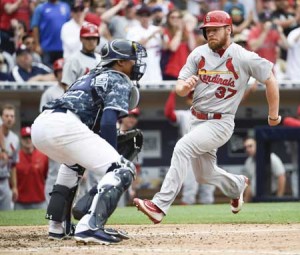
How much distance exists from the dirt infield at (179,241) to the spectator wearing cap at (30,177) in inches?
186

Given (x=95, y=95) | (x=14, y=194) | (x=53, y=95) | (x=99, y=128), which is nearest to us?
(x=95, y=95)

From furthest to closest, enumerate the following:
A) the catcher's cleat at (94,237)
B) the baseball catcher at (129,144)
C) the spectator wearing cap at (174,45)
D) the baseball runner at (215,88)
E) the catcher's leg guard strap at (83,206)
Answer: the spectator wearing cap at (174,45) < the baseball runner at (215,88) < the baseball catcher at (129,144) < the catcher's leg guard strap at (83,206) < the catcher's cleat at (94,237)

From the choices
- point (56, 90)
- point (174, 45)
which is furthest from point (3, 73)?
point (174, 45)

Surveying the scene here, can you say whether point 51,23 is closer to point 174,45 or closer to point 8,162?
point 174,45

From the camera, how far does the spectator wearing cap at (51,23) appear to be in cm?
1487

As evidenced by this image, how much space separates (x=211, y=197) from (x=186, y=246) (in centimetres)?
749

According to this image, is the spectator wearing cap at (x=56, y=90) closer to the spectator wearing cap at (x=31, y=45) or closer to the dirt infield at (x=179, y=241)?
the spectator wearing cap at (x=31, y=45)

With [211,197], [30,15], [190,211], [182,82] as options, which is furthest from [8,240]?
[30,15]

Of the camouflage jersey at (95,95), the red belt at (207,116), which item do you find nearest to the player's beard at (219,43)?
the red belt at (207,116)

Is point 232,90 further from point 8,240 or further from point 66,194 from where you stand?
point 8,240

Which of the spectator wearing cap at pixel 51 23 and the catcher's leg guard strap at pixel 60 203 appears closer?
the catcher's leg guard strap at pixel 60 203

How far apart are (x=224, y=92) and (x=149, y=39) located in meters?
6.47

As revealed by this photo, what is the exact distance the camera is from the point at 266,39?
1565 cm

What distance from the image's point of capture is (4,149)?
13492 mm
